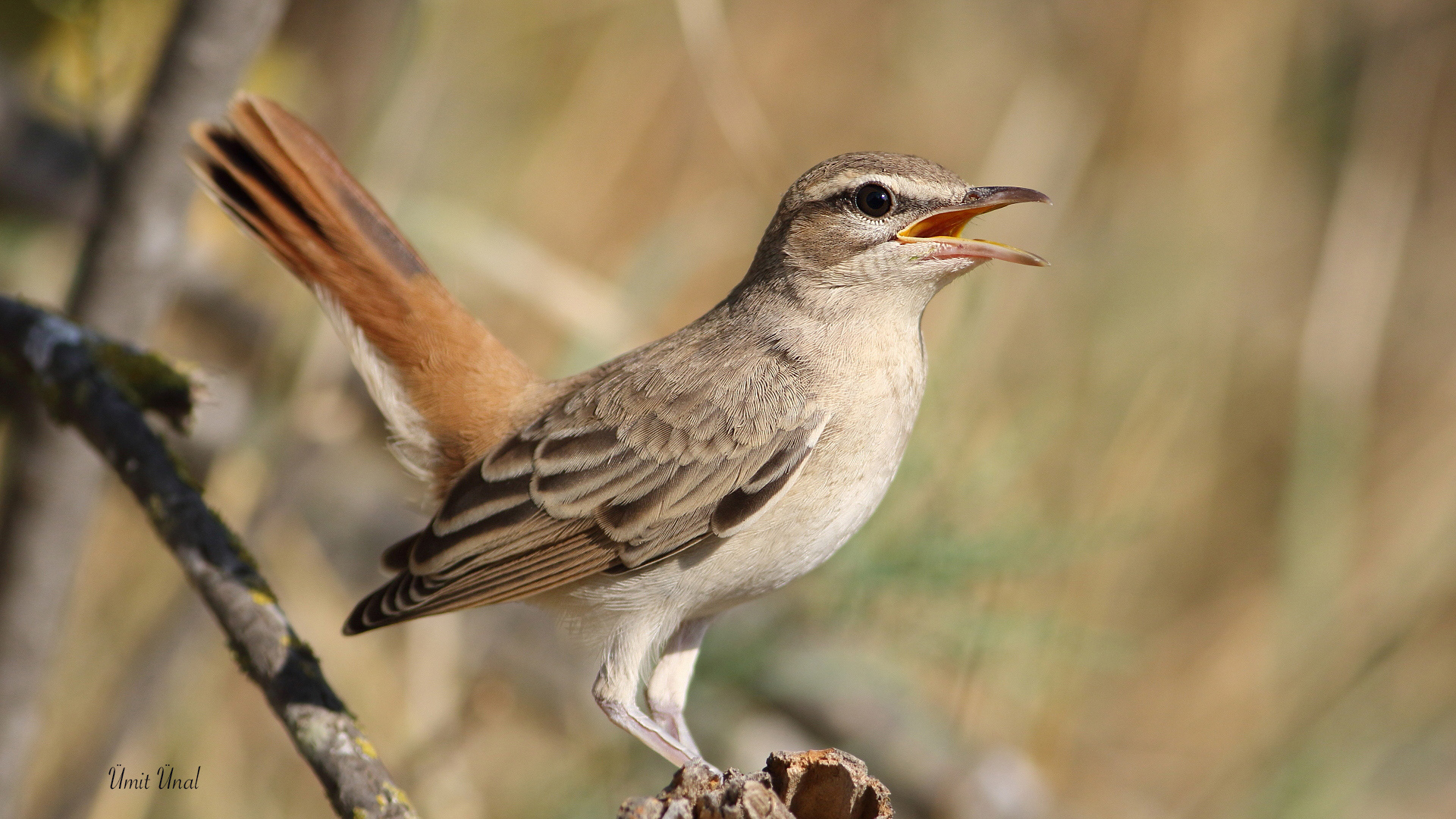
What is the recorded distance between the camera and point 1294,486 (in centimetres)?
444

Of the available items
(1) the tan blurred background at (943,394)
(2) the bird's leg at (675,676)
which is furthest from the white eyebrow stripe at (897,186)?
(2) the bird's leg at (675,676)

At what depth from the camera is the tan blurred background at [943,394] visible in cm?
380

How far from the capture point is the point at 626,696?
2.72 m

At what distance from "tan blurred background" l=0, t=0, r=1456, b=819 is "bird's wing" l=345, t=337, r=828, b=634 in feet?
2.29

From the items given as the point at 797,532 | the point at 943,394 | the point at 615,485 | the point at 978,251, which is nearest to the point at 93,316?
the point at 615,485

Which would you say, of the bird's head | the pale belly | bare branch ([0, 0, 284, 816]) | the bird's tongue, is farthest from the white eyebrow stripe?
bare branch ([0, 0, 284, 816])

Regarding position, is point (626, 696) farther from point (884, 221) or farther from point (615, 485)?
point (884, 221)

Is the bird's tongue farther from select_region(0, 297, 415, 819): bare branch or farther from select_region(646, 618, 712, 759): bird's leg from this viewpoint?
select_region(0, 297, 415, 819): bare branch

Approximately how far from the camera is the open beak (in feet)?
8.28

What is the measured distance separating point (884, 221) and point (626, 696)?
1338 millimetres

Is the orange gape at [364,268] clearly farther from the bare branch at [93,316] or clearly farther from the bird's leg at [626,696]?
the bird's leg at [626,696]

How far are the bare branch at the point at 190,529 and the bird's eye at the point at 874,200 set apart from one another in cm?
164

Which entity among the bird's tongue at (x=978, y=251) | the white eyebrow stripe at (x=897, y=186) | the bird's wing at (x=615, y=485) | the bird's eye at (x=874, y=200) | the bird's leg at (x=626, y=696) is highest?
the white eyebrow stripe at (x=897, y=186)

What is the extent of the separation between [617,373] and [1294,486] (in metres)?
2.99
